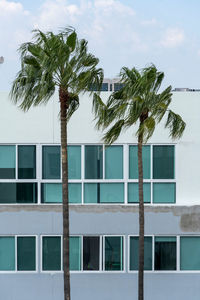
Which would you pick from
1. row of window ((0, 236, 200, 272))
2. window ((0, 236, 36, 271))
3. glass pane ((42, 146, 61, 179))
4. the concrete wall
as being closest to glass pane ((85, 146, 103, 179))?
glass pane ((42, 146, 61, 179))

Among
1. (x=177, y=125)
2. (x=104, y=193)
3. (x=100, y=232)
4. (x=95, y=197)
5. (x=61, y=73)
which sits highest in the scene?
(x=61, y=73)

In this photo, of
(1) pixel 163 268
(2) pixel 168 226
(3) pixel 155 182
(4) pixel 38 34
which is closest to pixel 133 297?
(1) pixel 163 268

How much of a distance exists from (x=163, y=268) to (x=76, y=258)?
274 cm

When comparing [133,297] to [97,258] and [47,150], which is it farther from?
[47,150]

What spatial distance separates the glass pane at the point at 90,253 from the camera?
58.9 feet

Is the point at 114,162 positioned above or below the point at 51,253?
above

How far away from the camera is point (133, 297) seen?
1781cm

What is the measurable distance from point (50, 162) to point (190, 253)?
5.23 m

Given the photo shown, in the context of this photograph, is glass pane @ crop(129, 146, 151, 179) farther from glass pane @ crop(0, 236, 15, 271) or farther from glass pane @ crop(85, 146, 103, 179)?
glass pane @ crop(0, 236, 15, 271)

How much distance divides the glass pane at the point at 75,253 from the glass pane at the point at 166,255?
242 cm

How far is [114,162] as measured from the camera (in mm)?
18000

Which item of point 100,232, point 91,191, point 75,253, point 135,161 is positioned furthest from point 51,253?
point 135,161

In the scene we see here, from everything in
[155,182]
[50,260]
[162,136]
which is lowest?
[50,260]

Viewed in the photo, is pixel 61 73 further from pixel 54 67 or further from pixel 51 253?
pixel 51 253
